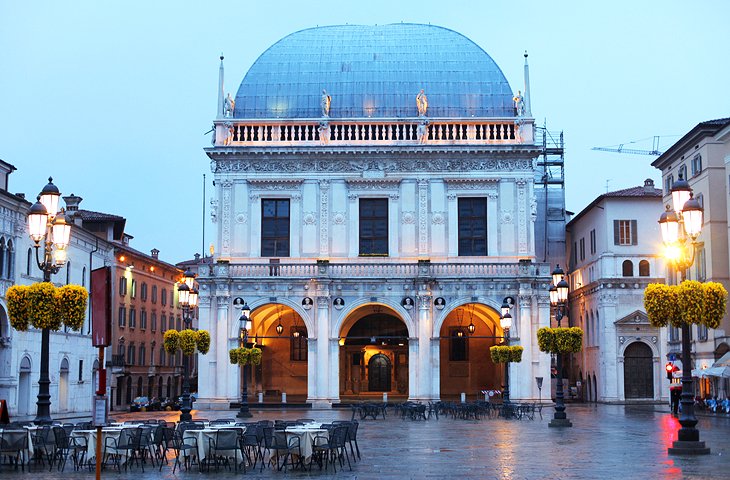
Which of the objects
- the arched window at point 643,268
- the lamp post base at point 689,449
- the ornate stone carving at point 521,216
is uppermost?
the ornate stone carving at point 521,216

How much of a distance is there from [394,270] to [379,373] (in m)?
10.8

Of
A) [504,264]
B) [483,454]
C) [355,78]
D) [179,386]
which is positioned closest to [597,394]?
[504,264]

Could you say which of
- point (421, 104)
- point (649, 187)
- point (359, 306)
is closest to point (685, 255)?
point (359, 306)

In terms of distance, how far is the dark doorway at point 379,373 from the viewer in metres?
70.8

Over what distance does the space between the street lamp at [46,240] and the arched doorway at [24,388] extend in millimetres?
32029

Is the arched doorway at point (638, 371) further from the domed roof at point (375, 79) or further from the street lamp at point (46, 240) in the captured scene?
the street lamp at point (46, 240)

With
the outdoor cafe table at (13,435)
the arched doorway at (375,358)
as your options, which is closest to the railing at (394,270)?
the arched doorway at (375,358)

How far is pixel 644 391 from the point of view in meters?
72.9

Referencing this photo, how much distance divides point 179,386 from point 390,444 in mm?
66580

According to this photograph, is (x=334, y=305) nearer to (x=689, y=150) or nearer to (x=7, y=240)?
(x=7, y=240)

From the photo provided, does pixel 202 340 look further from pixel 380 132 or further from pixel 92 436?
pixel 380 132

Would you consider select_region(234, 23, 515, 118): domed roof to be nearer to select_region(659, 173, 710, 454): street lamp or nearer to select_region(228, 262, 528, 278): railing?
select_region(228, 262, 528, 278): railing

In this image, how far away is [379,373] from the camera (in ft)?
233

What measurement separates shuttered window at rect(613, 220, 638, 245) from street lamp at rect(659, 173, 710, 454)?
46403 mm
